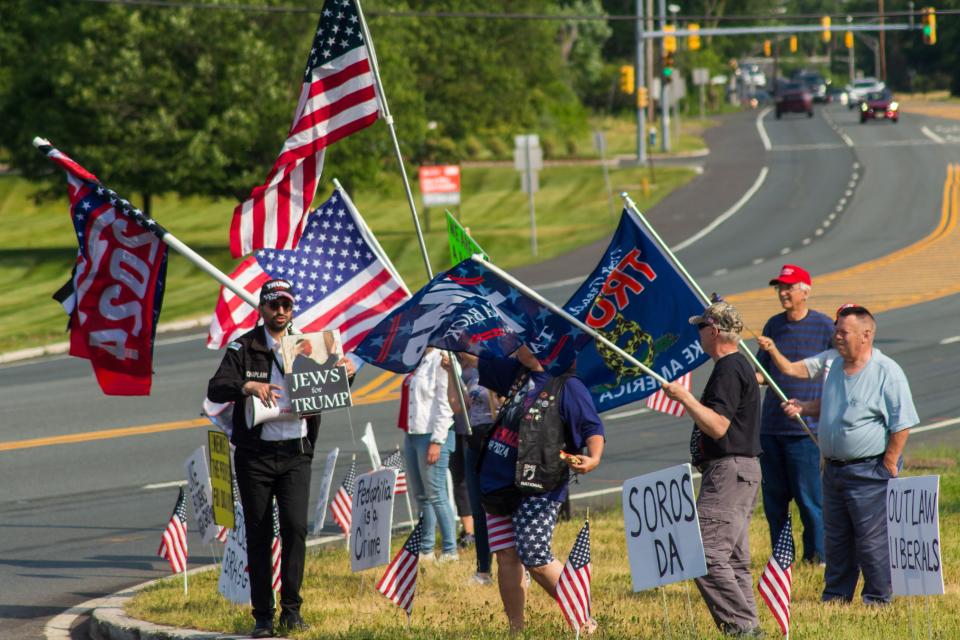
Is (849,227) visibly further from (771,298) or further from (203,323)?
(203,323)

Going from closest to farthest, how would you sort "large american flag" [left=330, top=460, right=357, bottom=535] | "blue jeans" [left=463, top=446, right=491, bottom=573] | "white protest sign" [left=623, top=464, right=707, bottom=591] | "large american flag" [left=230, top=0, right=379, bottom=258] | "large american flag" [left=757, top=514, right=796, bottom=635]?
"white protest sign" [left=623, top=464, right=707, bottom=591], "large american flag" [left=757, top=514, right=796, bottom=635], "blue jeans" [left=463, top=446, right=491, bottom=573], "large american flag" [left=230, top=0, right=379, bottom=258], "large american flag" [left=330, top=460, right=357, bottom=535]

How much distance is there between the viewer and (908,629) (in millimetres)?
7754

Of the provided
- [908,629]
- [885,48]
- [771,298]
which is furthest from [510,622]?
[885,48]

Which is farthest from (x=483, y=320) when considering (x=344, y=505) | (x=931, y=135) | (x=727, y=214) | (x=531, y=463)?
(x=931, y=135)

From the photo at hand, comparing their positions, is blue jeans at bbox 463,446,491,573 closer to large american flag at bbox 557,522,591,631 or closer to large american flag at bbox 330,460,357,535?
large american flag at bbox 330,460,357,535

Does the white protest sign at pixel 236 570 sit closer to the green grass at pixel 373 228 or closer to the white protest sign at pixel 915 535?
the white protest sign at pixel 915 535

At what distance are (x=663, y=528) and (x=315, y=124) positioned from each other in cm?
428

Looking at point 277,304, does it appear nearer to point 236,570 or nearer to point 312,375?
point 312,375

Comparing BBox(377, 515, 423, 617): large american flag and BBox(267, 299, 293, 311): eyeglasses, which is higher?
BBox(267, 299, 293, 311): eyeglasses

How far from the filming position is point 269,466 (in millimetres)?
8227

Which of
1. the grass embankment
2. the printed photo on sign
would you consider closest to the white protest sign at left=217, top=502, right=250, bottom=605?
the grass embankment

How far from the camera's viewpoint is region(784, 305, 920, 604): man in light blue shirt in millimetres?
8172

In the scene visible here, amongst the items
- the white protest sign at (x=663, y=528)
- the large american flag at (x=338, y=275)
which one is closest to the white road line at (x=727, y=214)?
the large american flag at (x=338, y=275)

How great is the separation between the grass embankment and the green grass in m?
18.2
